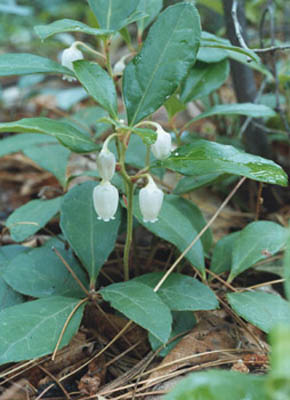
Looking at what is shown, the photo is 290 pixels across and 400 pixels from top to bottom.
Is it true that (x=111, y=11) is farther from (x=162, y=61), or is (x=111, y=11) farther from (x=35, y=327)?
(x=35, y=327)

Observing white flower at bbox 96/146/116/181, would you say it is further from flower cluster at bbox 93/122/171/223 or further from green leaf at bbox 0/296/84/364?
green leaf at bbox 0/296/84/364

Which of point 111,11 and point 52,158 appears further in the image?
point 52,158

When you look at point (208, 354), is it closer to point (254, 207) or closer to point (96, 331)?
point (96, 331)

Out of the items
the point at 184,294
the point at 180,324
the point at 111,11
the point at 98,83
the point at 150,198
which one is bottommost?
the point at 180,324

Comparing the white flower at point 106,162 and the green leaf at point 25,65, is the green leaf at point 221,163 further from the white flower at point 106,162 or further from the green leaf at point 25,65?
the green leaf at point 25,65

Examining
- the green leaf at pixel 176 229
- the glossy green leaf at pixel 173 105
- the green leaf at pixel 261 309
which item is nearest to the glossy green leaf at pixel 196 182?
the green leaf at pixel 176 229

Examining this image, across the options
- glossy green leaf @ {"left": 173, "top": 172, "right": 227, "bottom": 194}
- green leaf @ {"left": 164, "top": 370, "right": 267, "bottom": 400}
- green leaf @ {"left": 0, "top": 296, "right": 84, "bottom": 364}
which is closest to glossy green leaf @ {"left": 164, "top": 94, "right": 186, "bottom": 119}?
glossy green leaf @ {"left": 173, "top": 172, "right": 227, "bottom": 194}

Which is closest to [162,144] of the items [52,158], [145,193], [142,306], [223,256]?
[145,193]
